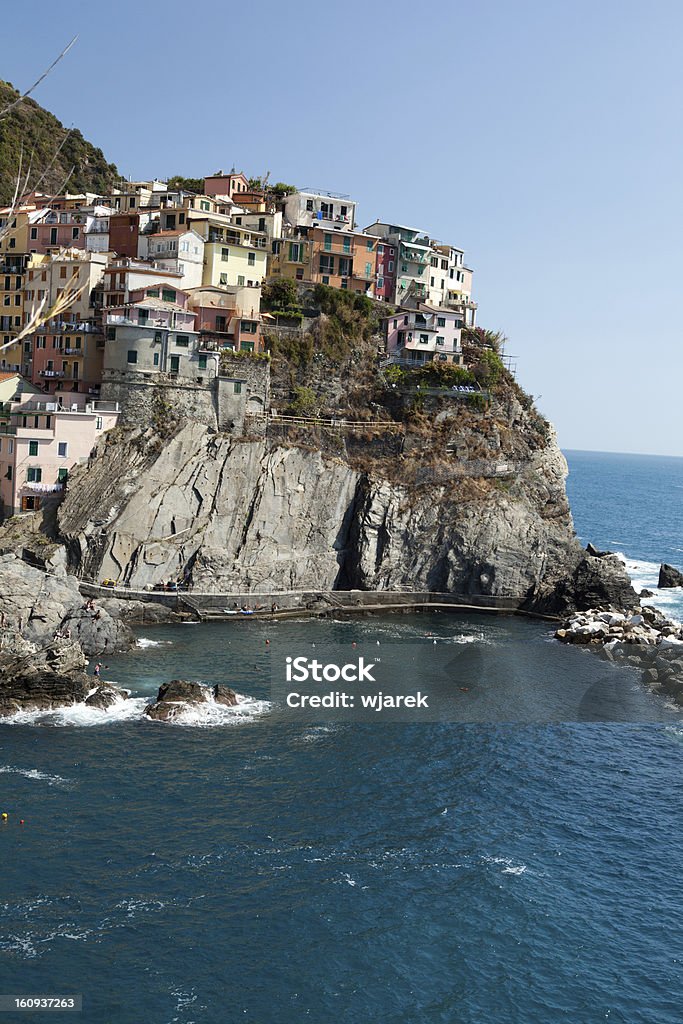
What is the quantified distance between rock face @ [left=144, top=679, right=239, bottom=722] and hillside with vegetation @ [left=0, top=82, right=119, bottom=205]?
95.8 metres

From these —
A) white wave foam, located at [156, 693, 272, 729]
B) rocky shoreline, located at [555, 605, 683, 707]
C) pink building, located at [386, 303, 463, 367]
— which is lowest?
white wave foam, located at [156, 693, 272, 729]

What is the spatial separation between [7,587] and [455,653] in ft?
112

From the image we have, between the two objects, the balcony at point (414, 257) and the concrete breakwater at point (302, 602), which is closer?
the concrete breakwater at point (302, 602)

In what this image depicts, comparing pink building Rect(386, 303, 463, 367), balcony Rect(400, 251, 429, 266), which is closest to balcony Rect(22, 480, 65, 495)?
pink building Rect(386, 303, 463, 367)

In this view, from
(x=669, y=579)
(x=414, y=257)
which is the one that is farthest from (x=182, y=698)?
(x=414, y=257)

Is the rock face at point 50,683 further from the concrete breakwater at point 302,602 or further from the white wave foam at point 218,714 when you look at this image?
the concrete breakwater at point 302,602

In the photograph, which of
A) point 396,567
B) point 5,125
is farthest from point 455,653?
point 5,125

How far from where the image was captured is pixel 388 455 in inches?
3873

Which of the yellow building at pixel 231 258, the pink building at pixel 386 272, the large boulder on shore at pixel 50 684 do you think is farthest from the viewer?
the pink building at pixel 386 272

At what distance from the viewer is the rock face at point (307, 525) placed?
A: 85125 mm

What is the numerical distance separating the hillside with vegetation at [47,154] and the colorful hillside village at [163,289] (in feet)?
77.6

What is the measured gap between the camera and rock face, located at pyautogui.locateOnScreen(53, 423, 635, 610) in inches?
3351

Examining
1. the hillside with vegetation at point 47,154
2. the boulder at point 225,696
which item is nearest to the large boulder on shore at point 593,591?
the boulder at point 225,696

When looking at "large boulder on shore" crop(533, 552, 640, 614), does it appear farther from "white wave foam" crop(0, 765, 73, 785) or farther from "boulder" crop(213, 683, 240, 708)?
"white wave foam" crop(0, 765, 73, 785)
